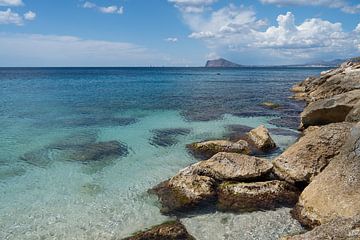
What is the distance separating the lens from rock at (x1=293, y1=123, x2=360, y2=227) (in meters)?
11.1

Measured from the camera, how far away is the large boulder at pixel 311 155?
46.5 feet

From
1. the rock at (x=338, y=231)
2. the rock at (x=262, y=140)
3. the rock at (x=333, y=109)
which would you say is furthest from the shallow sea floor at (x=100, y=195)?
the rock at (x=338, y=231)

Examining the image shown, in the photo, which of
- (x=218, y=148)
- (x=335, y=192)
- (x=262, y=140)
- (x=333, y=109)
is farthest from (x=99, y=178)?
(x=333, y=109)

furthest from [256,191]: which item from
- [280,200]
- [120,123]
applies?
[120,123]

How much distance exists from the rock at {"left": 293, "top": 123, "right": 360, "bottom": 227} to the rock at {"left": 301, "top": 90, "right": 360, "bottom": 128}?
8.53m

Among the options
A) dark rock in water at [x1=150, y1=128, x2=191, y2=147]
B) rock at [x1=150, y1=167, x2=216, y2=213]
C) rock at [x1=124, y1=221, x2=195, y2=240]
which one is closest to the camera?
rock at [x1=124, y1=221, x2=195, y2=240]

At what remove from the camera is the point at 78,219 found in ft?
42.0

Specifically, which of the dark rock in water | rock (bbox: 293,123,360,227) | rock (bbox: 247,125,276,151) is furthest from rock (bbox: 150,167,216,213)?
the dark rock in water

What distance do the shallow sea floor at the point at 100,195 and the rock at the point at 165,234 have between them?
53 cm

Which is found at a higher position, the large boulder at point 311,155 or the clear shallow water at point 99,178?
the large boulder at point 311,155

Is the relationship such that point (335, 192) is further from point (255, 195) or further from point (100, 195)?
point (100, 195)

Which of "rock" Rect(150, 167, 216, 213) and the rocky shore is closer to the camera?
the rocky shore

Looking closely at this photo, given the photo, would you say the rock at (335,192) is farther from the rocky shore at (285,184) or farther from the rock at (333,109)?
the rock at (333,109)

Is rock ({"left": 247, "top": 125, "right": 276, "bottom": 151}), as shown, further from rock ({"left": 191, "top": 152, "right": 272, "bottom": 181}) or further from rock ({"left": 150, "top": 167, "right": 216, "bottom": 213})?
rock ({"left": 150, "top": 167, "right": 216, "bottom": 213})
